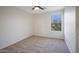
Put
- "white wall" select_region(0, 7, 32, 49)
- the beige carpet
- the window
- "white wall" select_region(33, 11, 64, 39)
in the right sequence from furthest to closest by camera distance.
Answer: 1. "white wall" select_region(33, 11, 64, 39)
2. the window
3. "white wall" select_region(0, 7, 32, 49)
4. the beige carpet

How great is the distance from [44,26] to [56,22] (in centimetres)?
115

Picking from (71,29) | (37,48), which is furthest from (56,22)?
(71,29)

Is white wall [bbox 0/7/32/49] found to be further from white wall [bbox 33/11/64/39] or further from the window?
the window

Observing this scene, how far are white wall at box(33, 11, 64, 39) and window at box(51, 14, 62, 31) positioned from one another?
246 millimetres

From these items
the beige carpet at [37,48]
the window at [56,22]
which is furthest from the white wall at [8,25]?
the window at [56,22]

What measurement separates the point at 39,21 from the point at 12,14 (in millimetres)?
3500

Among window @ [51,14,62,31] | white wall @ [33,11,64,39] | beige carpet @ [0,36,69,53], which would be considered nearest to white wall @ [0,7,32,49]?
beige carpet @ [0,36,69,53]

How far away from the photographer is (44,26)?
Answer: 8133mm

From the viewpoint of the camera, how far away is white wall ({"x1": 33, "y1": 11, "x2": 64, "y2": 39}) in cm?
750

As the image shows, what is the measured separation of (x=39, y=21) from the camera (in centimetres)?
838

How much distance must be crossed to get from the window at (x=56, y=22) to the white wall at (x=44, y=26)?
246 mm
